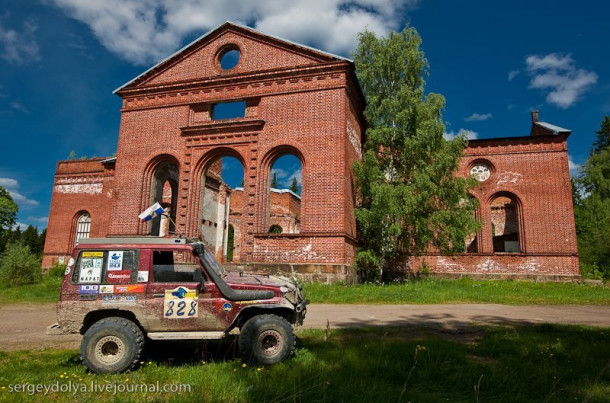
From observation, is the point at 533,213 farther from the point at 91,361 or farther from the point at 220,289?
the point at 91,361

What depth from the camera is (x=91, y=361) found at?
473 centimetres

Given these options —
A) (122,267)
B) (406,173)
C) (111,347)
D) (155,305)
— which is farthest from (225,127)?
(111,347)

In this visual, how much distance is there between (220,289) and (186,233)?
12.4 meters

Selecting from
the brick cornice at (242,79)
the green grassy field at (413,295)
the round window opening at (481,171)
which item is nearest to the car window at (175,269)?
the green grassy field at (413,295)

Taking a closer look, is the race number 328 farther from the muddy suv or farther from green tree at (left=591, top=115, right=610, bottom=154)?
green tree at (left=591, top=115, right=610, bottom=154)

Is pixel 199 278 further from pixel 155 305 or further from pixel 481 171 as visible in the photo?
pixel 481 171

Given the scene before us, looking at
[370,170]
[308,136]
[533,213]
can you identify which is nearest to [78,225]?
[308,136]

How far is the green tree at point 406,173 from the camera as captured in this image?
16094 millimetres

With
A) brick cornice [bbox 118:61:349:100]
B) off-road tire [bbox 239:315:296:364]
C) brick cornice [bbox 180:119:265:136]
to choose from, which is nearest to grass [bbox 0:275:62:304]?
brick cornice [bbox 180:119:265:136]

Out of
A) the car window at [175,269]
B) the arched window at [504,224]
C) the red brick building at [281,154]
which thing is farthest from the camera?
the arched window at [504,224]

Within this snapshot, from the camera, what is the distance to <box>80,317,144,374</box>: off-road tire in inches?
187

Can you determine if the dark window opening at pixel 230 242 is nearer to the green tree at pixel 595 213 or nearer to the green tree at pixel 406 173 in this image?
the green tree at pixel 406 173

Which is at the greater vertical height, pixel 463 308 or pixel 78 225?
pixel 78 225

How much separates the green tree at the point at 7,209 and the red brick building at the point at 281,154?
25.4 meters
